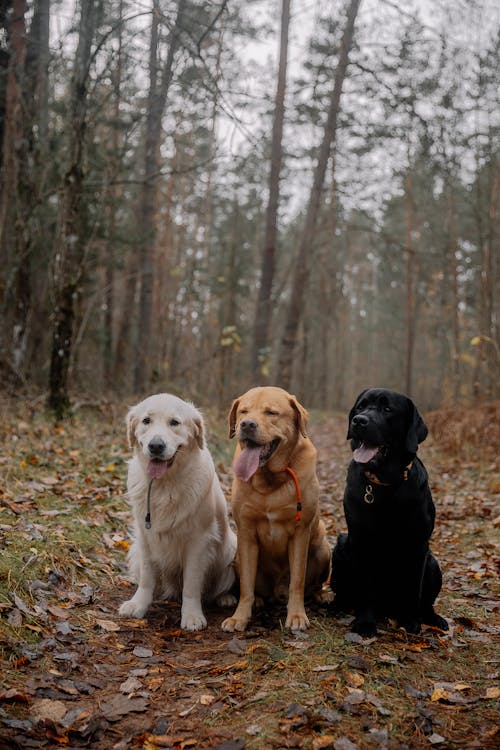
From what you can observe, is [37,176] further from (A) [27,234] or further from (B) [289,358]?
(B) [289,358]

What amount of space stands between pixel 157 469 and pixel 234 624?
1076 mm


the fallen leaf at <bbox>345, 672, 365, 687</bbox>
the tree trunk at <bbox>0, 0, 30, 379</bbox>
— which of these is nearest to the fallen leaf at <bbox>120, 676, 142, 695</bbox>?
the fallen leaf at <bbox>345, 672, 365, 687</bbox>

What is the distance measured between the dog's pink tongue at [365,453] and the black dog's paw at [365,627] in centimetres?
98

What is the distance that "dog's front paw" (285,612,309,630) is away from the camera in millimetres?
3668

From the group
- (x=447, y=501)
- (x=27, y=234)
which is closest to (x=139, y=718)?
(x=447, y=501)

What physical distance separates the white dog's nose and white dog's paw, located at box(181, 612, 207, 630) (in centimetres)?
106

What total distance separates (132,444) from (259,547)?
1086mm

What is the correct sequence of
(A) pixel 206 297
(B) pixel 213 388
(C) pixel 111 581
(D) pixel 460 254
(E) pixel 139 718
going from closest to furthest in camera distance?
(E) pixel 139 718, (C) pixel 111 581, (B) pixel 213 388, (D) pixel 460 254, (A) pixel 206 297

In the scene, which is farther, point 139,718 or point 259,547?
point 259,547

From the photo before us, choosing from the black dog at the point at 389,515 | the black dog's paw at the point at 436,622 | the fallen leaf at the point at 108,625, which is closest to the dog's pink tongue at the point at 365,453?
the black dog at the point at 389,515

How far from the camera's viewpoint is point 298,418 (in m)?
3.98

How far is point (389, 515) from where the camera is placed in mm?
3533

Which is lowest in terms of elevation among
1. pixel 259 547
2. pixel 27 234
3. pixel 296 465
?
pixel 259 547

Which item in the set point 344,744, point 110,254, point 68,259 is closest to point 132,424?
point 344,744
